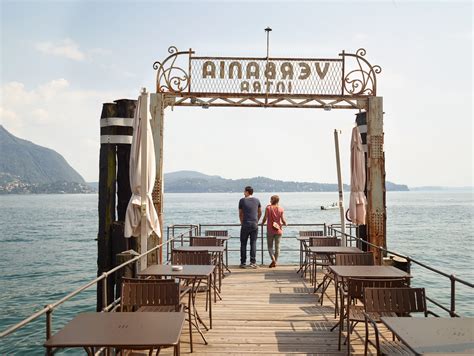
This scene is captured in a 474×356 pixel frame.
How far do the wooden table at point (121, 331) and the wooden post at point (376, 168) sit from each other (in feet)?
24.4

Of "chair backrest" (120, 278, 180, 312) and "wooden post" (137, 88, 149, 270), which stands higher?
"wooden post" (137, 88, 149, 270)

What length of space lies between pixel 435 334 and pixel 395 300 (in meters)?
1.33

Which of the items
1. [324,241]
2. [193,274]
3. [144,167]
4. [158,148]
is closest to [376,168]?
[324,241]

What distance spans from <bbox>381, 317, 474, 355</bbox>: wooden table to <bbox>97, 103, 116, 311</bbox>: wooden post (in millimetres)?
6451

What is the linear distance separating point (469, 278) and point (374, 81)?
21629 millimetres

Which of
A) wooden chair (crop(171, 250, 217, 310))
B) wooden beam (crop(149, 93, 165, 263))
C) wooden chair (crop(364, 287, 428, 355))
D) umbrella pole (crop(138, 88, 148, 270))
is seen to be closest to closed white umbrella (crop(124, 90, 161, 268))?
umbrella pole (crop(138, 88, 148, 270))

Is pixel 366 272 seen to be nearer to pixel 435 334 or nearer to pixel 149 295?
pixel 435 334

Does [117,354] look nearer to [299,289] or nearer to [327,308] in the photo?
[327,308]

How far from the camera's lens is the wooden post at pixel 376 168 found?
36.3 feet

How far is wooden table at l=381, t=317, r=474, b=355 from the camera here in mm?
3705

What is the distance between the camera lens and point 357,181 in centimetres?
1087

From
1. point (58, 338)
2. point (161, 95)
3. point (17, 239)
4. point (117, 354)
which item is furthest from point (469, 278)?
point (17, 239)

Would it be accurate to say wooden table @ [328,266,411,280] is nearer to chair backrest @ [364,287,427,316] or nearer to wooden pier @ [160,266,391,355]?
wooden pier @ [160,266,391,355]

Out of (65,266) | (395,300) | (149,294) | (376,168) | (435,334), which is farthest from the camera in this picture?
(65,266)
